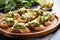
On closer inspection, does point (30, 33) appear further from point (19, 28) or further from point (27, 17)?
point (27, 17)

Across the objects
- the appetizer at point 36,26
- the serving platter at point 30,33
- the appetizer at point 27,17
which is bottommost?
the serving platter at point 30,33

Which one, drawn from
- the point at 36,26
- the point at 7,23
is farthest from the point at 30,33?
the point at 7,23

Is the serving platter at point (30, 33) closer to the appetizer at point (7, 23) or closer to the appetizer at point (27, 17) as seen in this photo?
the appetizer at point (7, 23)

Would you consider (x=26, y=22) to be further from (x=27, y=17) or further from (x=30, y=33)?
(x=30, y=33)

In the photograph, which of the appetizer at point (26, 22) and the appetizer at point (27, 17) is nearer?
the appetizer at point (26, 22)

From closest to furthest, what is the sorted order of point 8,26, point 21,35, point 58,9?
point 21,35, point 8,26, point 58,9

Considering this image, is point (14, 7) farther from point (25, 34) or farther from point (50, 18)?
point (25, 34)

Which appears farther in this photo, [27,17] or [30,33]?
[27,17]

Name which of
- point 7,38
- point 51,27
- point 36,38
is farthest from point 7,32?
point 51,27

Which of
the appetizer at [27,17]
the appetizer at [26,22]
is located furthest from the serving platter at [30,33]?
the appetizer at [27,17]

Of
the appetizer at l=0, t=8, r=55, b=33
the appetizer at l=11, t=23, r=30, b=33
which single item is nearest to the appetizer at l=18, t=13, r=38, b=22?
the appetizer at l=0, t=8, r=55, b=33

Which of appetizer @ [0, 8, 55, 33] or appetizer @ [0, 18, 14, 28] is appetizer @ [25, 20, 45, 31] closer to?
appetizer @ [0, 8, 55, 33]
